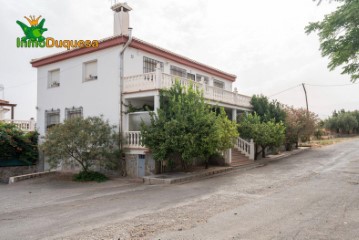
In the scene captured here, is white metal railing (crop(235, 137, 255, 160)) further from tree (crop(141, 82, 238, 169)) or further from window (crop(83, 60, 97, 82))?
window (crop(83, 60, 97, 82))

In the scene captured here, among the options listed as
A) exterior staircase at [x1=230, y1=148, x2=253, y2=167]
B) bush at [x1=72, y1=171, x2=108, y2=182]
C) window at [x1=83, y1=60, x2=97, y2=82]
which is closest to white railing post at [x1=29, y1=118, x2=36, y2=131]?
window at [x1=83, y1=60, x2=97, y2=82]

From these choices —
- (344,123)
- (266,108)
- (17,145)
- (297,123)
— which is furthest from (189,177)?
(344,123)

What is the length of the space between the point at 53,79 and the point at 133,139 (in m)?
8.62

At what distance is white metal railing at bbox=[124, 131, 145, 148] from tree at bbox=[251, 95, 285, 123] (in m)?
10.6

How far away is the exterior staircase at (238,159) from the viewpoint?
17.3 m

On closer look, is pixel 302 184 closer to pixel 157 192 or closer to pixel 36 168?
pixel 157 192

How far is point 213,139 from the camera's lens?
1300cm

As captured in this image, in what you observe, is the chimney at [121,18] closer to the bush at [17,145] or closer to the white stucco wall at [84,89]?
the white stucco wall at [84,89]

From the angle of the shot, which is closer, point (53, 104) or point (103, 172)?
point (103, 172)

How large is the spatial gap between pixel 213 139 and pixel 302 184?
418 cm

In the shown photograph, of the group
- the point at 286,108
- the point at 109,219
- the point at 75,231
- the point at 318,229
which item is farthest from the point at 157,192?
the point at 286,108

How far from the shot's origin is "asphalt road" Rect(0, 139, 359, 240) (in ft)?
18.3

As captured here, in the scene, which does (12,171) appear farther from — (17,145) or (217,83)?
(217,83)

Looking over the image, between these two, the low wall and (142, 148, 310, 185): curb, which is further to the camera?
the low wall
